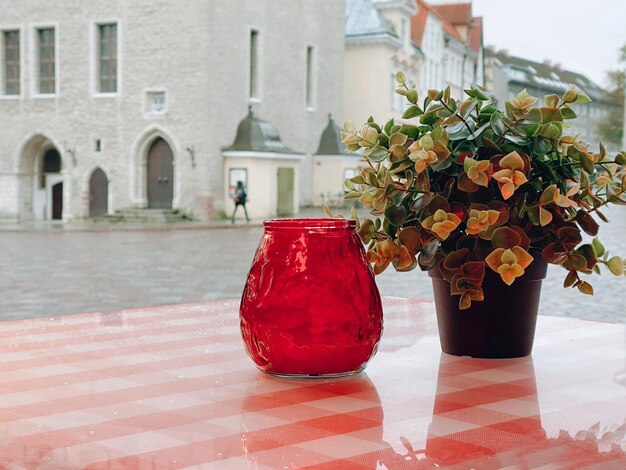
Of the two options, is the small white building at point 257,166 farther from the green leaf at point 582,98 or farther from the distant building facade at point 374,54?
the green leaf at point 582,98

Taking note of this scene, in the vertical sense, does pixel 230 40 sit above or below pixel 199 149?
above

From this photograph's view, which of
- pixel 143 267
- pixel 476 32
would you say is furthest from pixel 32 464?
pixel 476 32

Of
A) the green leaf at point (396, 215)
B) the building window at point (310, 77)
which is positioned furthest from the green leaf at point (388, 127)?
the building window at point (310, 77)

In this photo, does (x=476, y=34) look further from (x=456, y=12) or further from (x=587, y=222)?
(x=587, y=222)

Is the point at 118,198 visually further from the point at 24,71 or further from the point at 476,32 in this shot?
the point at 476,32

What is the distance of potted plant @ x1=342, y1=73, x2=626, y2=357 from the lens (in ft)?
4.43

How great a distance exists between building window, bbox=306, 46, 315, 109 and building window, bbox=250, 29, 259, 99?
2.82 meters

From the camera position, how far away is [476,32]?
44.7m

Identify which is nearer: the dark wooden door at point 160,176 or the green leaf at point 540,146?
the green leaf at point 540,146

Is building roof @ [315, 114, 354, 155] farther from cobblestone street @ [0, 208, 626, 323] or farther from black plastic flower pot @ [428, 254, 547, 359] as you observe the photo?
black plastic flower pot @ [428, 254, 547, 359]

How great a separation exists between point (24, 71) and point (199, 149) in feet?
18.6

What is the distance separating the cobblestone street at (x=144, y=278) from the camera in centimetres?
815

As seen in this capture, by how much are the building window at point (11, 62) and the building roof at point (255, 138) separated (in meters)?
6.26

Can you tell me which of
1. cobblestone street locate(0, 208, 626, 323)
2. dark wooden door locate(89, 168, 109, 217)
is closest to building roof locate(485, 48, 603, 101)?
dark wooden door locate(89, 168, 109, 217)
